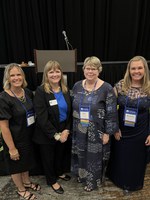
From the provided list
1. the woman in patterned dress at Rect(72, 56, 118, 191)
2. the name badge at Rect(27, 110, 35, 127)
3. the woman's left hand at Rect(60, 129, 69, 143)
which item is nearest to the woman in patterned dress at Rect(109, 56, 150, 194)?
the woman in patterned dress at Rect(72, 56, 118, 191)

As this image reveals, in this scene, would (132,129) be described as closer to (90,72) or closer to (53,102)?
(90,72)

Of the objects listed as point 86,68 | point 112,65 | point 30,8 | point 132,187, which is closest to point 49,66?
point 86,68

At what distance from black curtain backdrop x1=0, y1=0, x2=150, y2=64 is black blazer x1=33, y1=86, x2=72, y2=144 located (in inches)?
160

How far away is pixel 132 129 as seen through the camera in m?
1.84

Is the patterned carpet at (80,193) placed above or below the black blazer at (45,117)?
below

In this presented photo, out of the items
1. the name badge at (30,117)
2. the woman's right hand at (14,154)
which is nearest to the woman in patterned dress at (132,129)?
the name badge at (30,117)

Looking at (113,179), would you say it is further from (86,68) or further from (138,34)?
(138,34)

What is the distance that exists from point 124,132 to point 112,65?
3.39 meters

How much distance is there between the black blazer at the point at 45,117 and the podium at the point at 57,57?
2654 millimetres

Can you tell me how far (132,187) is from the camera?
2023 millimetres

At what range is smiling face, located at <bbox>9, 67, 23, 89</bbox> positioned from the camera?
5.34ft

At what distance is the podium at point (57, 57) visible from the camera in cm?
A: 423

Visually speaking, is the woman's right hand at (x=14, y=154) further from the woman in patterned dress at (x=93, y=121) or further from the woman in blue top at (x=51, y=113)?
the woman in patterned dress at (x=93, y=121)

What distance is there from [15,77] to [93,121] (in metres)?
0.78
